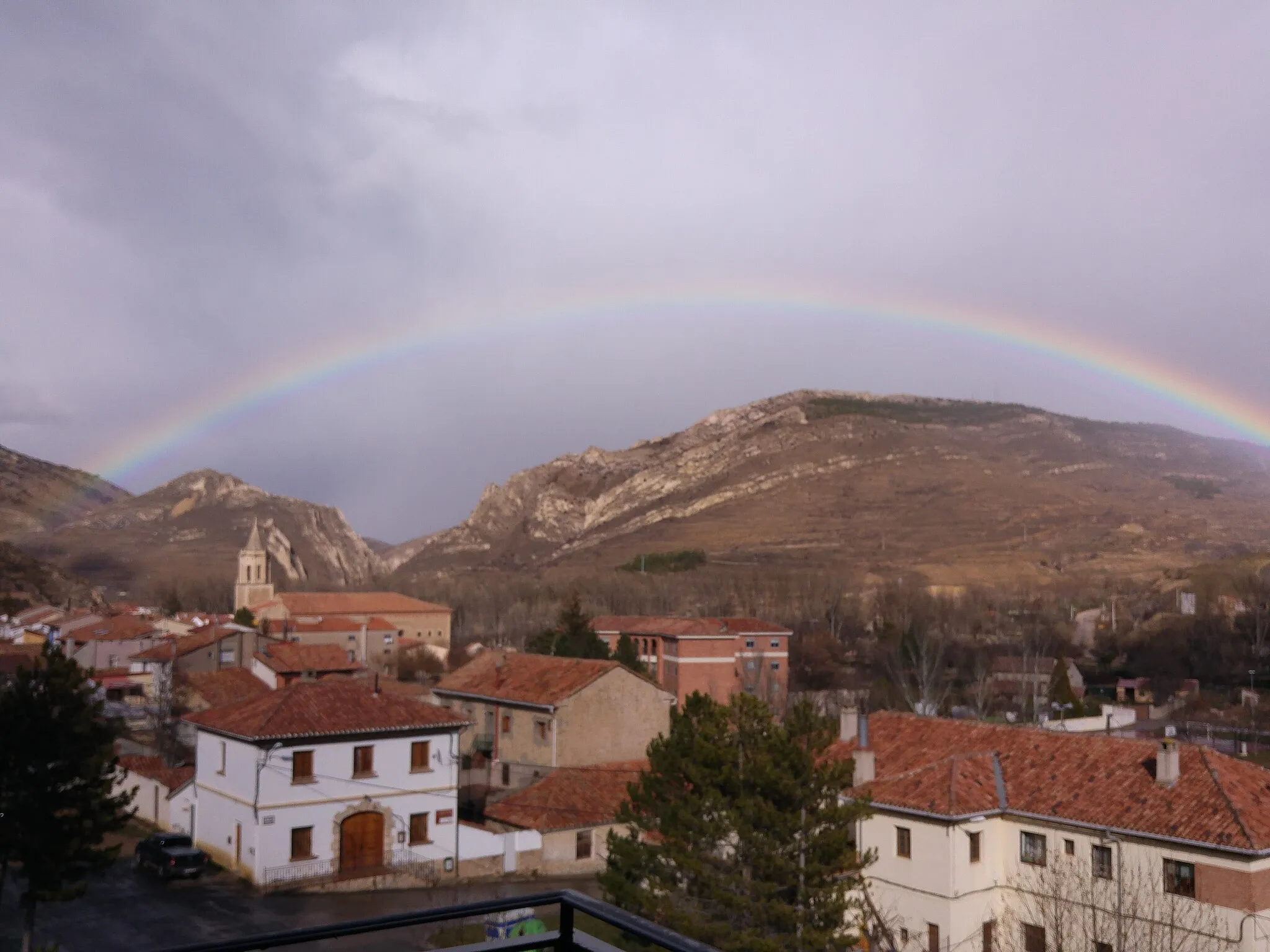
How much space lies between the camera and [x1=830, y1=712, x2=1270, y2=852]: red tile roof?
17406 mm

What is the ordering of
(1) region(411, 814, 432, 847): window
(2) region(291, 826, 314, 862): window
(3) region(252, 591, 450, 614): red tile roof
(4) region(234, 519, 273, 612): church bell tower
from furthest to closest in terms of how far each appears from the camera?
(4) region(234, 519, 273, 612): church bell tower < (3) region(252, 591, 450, 614): red tile roof < (1) region(411, 814, 432, 847): window < (2) region(291, 826, 314, 862): window

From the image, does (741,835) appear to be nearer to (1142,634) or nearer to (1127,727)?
(1127,727)

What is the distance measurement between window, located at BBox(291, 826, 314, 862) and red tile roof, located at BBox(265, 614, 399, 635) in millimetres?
55648

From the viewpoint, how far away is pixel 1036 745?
21344 millimetres

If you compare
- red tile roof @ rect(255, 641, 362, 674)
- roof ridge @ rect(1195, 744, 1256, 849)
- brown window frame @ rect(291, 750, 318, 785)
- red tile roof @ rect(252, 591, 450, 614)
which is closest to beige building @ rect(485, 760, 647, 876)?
brown window frame @ rect(291, 750, 318, 785)

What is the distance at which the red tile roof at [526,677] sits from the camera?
3284 cm

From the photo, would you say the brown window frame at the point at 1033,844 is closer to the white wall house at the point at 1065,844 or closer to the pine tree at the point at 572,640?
the white wall house at the point at 1065,844

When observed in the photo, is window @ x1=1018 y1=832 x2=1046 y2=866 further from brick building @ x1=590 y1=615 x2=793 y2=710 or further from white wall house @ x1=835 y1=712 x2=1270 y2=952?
brick building @ x1=590 y1=615 x2=793 y2=710

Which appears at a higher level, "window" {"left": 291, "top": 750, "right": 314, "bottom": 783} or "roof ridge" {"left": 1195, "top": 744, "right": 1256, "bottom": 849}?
"roof ridge" {"left": 1195, "top": 744, "right": 1256, "bottom": 849}

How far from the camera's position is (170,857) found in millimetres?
23000

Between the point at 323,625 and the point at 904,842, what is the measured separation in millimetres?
68012

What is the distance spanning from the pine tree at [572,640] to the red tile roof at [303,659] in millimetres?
9325

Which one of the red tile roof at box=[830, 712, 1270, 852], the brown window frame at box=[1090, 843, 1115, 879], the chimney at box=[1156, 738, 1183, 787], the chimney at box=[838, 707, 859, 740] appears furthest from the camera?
the chimney at box=[838, 707, 859, 740]

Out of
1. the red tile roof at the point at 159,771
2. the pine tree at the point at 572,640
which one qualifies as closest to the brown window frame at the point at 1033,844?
the red tile roof at the point at 159,771
